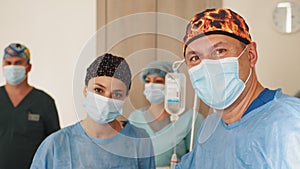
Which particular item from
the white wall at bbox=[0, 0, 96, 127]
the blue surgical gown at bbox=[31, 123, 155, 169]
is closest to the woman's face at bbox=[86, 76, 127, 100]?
the blue surgical gown at bbox=[31, 123, 155, 169]

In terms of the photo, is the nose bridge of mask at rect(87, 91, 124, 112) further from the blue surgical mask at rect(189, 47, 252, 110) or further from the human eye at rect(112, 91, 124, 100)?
the blue surgical mask at rect(189, 47, 252, 110)

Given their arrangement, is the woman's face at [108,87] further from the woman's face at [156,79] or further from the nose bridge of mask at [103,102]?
the woman's face at [156,79]

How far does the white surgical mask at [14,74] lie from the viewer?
2.76 m

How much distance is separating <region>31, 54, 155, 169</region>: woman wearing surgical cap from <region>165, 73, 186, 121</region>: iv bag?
32 cm

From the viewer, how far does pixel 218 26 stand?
1327 millimetres

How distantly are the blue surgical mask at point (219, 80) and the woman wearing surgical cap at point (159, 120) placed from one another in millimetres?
351

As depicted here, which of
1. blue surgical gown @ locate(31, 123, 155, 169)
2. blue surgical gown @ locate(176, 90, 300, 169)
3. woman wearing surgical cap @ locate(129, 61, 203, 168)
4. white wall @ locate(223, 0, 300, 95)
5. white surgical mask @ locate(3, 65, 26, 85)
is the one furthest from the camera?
white wall @ locate(223, 0, 300, 95)

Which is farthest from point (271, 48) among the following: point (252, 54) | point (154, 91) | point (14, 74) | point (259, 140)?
point (259, 140)

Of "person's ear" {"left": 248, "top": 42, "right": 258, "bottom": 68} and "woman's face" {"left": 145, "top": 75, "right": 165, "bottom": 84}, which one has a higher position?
"person's ear" {"left": 248, "top": 42, "right": 258, "bottom": 68}

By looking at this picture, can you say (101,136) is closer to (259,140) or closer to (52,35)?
(259,140)

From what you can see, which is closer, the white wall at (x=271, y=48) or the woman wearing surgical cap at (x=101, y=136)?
the woman wearing surgical cap at (x=101, y=136)

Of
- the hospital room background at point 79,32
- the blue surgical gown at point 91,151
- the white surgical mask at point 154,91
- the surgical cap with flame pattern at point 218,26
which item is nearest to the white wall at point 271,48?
the hospital room background at point 79,32

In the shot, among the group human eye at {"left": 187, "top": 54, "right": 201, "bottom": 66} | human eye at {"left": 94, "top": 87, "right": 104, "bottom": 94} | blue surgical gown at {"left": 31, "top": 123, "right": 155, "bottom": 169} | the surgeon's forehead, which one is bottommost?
blue surgical gown at {"left": 31, "top": 123, "right": 155, "bottom": 169}

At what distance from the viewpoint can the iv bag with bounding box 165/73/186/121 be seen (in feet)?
6.06
